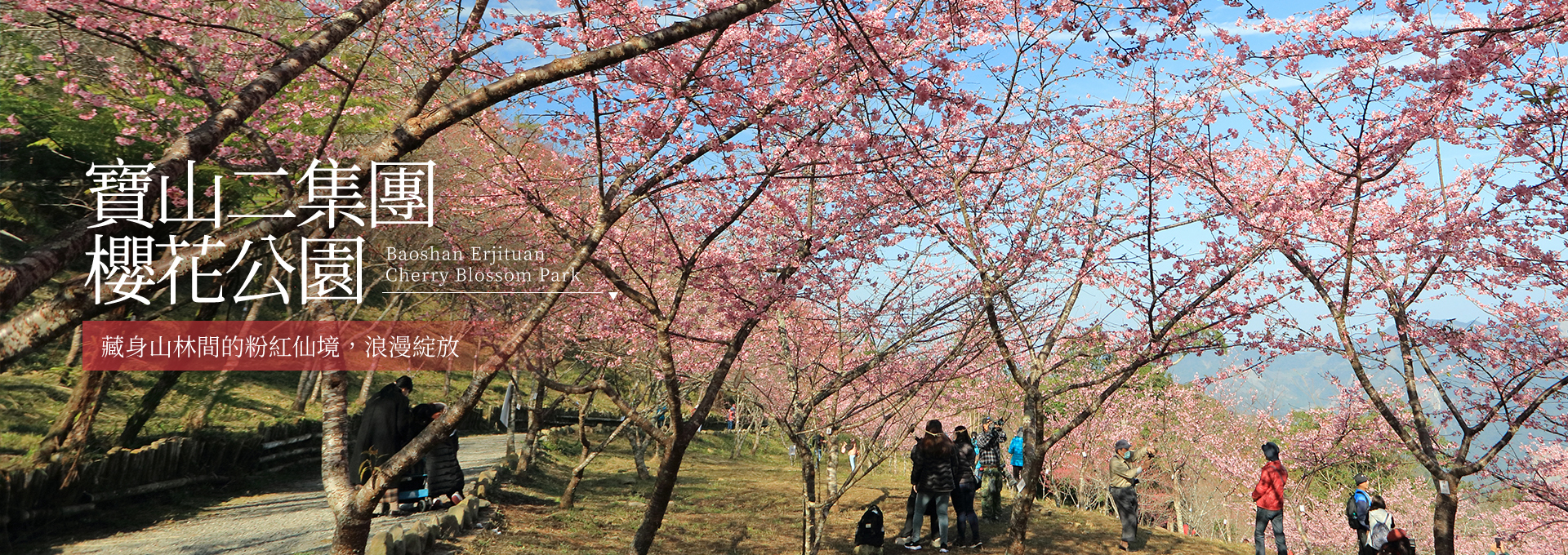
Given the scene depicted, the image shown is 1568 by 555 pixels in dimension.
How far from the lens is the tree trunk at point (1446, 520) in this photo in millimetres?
7227

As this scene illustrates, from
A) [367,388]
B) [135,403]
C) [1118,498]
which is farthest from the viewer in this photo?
[367,388]

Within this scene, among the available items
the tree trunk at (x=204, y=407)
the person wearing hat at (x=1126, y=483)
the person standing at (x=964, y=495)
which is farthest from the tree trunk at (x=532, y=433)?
the person wearing hat at (x=1126, y=483)

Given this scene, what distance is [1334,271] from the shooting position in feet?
25.6

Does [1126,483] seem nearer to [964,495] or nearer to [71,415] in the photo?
[964,495]

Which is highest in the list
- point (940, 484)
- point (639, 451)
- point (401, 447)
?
point (401, 447)

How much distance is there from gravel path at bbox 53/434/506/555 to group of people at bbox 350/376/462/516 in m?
0.48

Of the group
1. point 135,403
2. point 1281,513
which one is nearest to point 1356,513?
point 1281,513

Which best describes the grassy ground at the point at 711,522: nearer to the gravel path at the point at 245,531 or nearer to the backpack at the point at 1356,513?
the gravel path at the point at 245,531

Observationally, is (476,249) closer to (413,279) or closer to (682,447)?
(413,279)

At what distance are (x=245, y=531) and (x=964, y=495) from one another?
26.9ft

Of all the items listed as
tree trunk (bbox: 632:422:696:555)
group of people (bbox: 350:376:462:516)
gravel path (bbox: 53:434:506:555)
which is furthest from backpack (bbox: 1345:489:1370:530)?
gravel path (bbox: 53:434:506:555)

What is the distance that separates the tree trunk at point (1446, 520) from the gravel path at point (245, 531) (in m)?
9.29

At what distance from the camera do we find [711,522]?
12.3 metres

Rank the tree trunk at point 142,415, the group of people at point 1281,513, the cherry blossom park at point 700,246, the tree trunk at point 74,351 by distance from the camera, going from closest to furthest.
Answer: the cherry blossom park at point 700,246 → the group of people at point 1281,513 → the tree trunk at point 142,415 → the tree trunk at point 74,351
